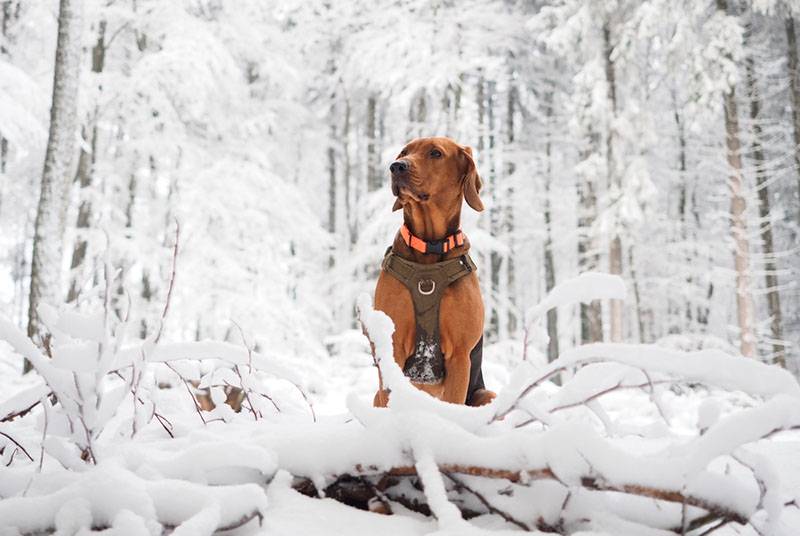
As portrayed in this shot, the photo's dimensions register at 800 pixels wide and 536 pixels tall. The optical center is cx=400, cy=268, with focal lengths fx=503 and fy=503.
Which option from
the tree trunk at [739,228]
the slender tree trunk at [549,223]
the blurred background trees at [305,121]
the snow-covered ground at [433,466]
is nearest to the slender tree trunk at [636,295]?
the blurred background trees at [305,121]

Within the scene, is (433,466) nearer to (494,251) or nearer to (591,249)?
(494,251)

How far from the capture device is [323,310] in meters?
10.7

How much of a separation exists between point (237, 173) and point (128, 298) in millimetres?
8941

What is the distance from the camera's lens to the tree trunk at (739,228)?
929 centimetres

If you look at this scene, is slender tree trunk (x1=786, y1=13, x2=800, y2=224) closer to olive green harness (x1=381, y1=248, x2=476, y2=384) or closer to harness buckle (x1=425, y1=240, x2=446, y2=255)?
harness buckle (x1=425, y1=240, x2=446, y2=255)

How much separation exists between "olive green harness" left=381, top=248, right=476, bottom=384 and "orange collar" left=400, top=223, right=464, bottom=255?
0.10 metres

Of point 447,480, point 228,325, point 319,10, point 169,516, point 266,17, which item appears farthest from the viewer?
point 319,10

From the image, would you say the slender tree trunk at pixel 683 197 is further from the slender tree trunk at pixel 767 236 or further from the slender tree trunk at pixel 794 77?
the slender tree trunk at pixel 794 77

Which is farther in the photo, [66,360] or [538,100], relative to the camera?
[538,100]

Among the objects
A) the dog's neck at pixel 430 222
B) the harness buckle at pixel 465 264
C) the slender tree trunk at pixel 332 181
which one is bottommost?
the harness buckle at pixel 465 264

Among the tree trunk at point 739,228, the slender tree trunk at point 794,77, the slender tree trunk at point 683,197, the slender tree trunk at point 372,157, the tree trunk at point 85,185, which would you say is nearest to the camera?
the tree trunk at point 85,185

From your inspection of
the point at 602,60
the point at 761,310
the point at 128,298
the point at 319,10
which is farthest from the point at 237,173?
the point at 761,310

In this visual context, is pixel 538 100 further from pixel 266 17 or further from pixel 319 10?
pixel 266 17

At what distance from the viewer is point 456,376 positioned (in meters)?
2.34
